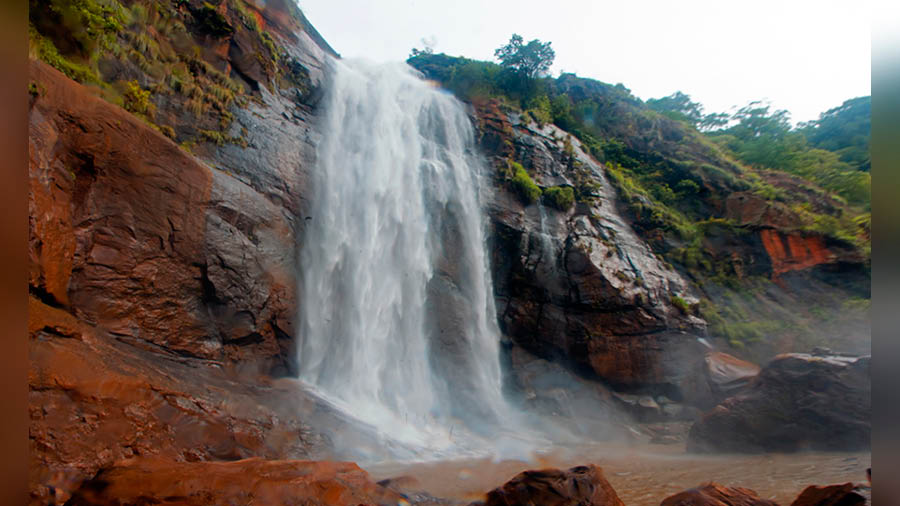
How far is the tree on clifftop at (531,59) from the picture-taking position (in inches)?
960

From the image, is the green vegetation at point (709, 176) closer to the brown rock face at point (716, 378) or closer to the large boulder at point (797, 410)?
the brown rock face at point (716, 378)

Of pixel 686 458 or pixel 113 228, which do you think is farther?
pixel 686 458

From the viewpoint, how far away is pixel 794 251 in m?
14.9

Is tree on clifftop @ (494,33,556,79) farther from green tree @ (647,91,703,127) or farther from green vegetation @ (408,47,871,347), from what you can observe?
green tree @ (647,91,703,127)

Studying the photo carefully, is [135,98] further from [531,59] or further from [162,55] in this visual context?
[531,59]

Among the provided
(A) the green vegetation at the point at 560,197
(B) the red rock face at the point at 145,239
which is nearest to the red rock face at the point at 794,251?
(A) the green vegetation at the point at 560,197

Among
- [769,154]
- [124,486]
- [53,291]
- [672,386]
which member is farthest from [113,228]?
[769,154]

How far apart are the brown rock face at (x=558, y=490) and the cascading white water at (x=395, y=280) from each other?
5095mm

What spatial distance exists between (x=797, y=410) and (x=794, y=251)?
812cm

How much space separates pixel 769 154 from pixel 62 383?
86.7 ft

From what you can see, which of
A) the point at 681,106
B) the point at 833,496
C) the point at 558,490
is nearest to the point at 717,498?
the point at 833,496

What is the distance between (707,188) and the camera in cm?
1844

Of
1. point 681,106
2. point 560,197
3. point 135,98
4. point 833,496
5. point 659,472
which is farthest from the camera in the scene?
point 681,106

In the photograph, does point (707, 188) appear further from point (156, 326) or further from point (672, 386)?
point (156, 326)
